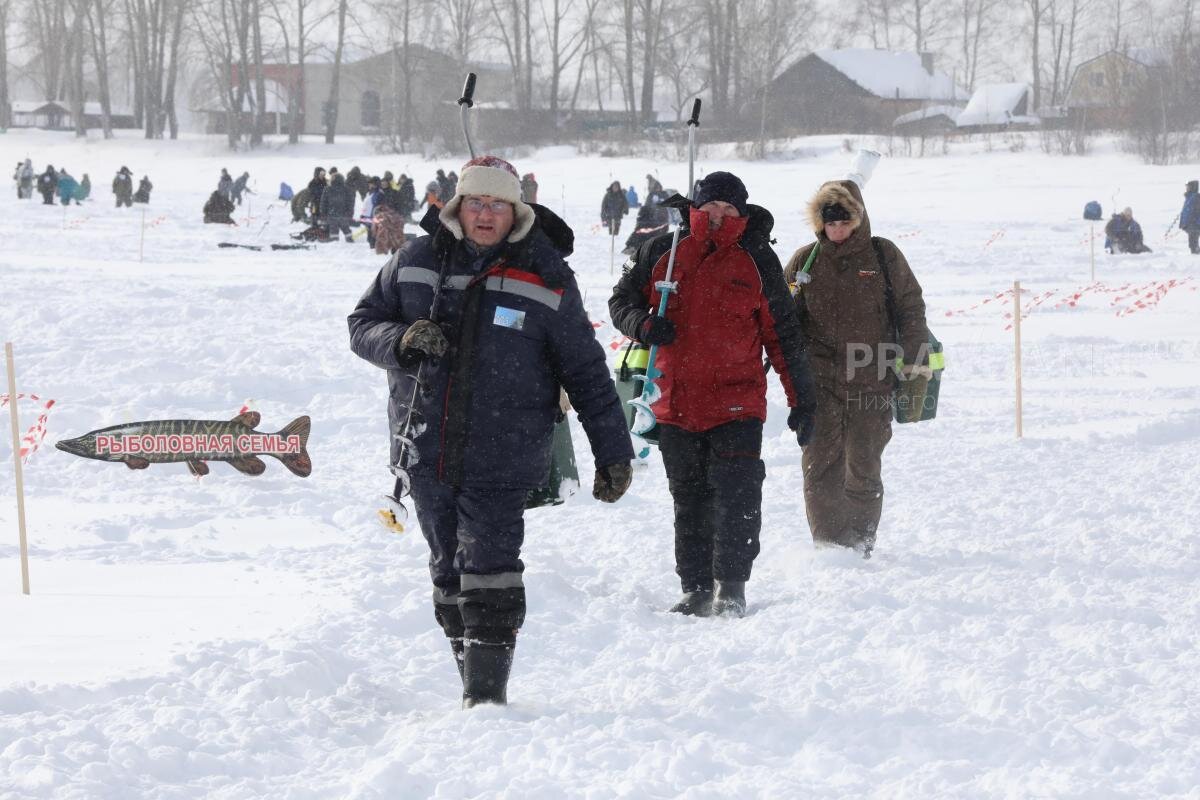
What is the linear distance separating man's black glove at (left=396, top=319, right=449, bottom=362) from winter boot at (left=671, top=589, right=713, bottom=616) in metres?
1.88

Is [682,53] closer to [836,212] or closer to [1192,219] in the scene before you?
[1192,219]

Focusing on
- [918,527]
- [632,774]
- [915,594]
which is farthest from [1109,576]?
[632,774]

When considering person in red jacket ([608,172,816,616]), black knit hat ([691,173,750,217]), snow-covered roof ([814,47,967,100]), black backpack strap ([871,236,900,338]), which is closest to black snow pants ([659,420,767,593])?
person in red jacket ([608,172,816,616])

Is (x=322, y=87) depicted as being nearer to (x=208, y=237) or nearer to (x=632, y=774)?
(x=208, y=237)

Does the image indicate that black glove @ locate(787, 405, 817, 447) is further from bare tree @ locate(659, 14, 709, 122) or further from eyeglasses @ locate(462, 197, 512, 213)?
bare tree @ locate(659, 14, 709, 122)

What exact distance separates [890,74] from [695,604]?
6259 cm

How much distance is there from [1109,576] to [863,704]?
6.19 feet

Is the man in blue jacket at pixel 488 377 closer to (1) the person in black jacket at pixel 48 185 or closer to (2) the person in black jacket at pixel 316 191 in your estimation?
(2) the person in black jacket at pixel 316 191

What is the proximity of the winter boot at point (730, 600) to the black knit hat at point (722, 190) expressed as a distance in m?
1.31

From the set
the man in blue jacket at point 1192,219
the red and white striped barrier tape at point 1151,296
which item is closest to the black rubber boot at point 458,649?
the red and white striped barrier tape at point 1151,296

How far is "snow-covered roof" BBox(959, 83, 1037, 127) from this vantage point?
6006cm

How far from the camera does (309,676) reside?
163 inches

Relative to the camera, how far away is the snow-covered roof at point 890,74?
6231 cm

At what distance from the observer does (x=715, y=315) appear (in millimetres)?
4934
